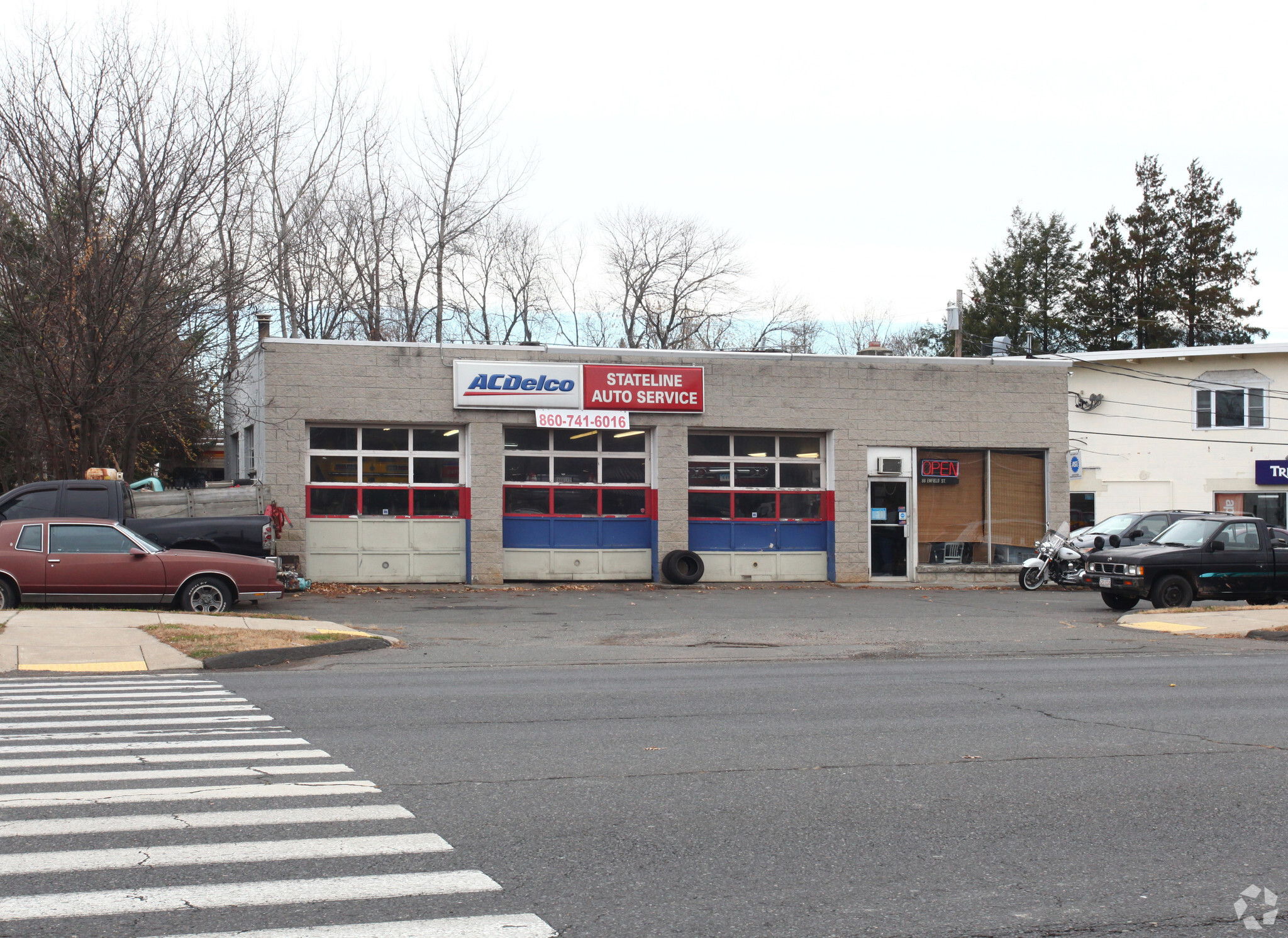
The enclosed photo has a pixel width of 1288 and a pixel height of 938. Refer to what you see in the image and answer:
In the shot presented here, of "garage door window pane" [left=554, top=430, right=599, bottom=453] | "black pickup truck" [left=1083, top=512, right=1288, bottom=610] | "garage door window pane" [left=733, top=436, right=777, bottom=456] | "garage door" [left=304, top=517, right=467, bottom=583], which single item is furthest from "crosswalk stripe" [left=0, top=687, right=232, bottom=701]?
"garage door window pane" [left=733, top=436, right=777, bottom=456]

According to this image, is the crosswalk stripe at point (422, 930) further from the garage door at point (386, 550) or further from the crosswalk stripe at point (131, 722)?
the garage door at point (386, 550)

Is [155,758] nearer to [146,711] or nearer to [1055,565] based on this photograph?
[146,711]

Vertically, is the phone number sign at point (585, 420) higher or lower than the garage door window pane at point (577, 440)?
higher

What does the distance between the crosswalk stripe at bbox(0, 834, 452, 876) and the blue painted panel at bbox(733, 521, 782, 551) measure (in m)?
20.9

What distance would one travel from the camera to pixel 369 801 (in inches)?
264

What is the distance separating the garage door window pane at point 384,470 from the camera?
976 inches

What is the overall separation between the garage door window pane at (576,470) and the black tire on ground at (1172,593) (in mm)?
11428

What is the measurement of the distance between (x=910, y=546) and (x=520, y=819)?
22.1 m

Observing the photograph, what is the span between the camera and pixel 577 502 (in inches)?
1022

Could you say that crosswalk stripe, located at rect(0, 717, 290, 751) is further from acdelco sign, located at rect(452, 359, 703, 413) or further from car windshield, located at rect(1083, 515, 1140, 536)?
car windshield, located at rect(1083, 515, 1140, 536)

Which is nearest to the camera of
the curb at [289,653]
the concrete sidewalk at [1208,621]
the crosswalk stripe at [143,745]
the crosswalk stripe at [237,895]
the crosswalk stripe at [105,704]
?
the crosswalk stripe at [237,895]

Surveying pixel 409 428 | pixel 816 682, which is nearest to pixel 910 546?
pixel 409 428

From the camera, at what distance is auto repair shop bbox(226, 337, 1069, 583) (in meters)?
24.5

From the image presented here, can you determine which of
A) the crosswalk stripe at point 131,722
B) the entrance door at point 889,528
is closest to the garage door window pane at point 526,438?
the entrance door at point 889,528
